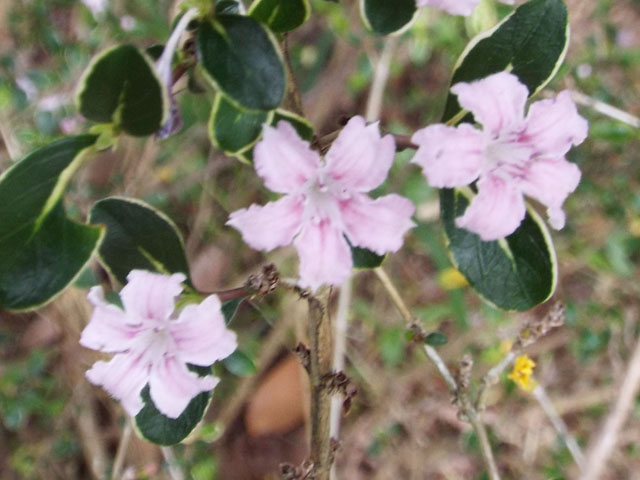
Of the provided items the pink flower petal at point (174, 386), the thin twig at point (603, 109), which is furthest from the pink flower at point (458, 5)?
the thin twig at point (603, 109)

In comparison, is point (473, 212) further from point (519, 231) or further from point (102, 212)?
point (102, 212)

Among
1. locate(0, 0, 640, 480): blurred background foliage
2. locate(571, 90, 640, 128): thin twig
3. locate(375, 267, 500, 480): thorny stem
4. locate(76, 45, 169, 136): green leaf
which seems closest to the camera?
locate(76, 45, 169, 136): green leaf

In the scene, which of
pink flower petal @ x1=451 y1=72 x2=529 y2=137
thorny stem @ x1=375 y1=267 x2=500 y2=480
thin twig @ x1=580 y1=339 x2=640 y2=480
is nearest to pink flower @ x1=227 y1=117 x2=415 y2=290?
pink flower petal @ x1=451 y1=72 x2=529 y2=137

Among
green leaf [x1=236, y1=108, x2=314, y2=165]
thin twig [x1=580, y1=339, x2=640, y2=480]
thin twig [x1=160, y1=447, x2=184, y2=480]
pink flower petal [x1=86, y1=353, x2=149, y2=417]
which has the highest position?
green leaf [x1=236, y1=108, x2=314, y2=165]

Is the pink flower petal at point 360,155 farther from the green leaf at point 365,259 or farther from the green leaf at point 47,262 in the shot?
the green leaf at point 47,262

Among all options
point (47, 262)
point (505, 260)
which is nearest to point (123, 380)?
point (47, 262)

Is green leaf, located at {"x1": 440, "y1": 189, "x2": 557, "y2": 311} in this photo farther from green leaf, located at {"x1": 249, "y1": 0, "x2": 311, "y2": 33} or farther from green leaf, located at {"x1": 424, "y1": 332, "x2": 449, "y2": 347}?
green leaf, located at {"x1": 249, "y1": 0, "x2": 311, "y2": 33}
